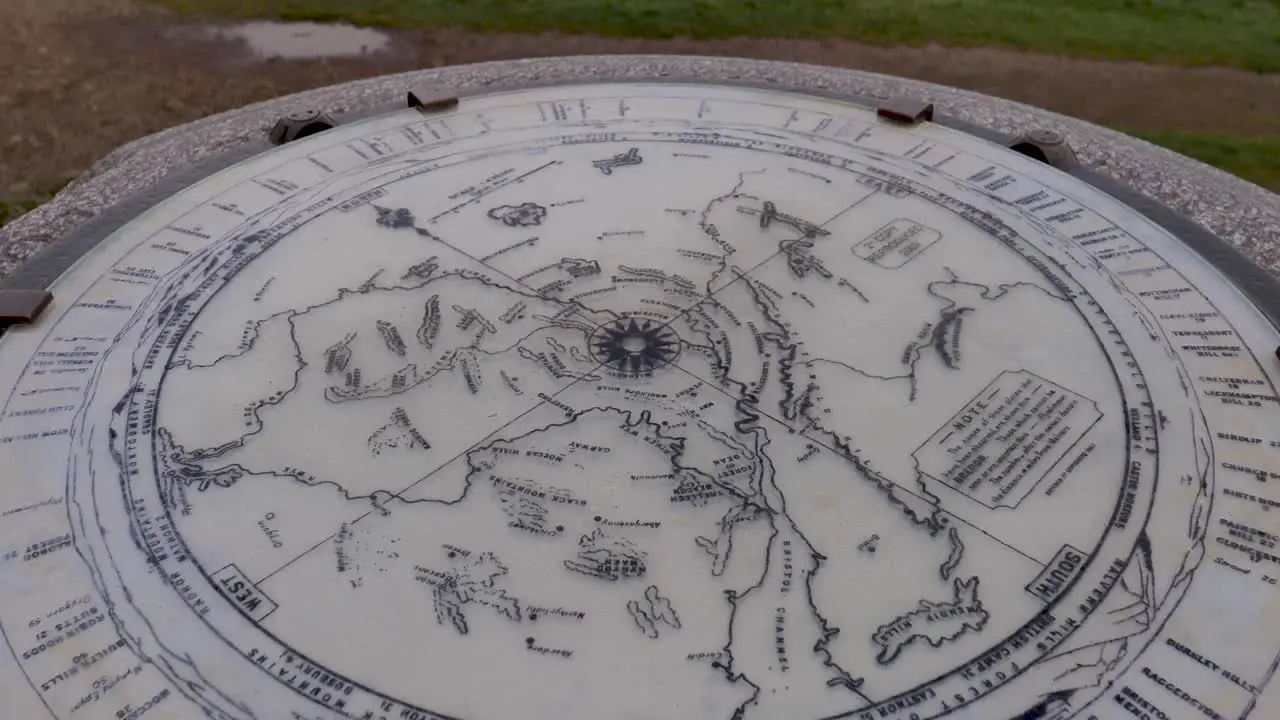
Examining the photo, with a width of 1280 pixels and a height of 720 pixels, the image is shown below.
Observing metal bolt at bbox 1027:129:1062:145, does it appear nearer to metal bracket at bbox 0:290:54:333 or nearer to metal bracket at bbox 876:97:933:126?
metal bracket at bbox 876:97:933:126

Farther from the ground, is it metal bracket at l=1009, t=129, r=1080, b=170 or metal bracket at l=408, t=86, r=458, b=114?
metal bracket at l=408, t=86, r=458, b=114

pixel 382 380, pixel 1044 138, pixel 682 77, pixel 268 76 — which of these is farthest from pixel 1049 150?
pixel 268 76

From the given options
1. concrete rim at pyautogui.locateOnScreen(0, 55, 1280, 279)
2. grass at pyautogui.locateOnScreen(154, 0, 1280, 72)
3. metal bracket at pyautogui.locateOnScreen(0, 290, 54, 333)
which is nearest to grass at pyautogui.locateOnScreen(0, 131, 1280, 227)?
concrete rim at pyautogui.locateOnScreen(0, 55, 1280, 279)

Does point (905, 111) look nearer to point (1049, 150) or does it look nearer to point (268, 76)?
point (1049, 150)

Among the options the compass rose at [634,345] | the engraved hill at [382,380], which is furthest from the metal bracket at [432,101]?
the compass rose at [634,345]

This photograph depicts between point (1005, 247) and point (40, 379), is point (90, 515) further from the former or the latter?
point (1005, 247)

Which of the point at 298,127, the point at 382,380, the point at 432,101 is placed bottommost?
the point at 382,380

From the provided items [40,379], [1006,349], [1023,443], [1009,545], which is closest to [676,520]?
[1009,545]
